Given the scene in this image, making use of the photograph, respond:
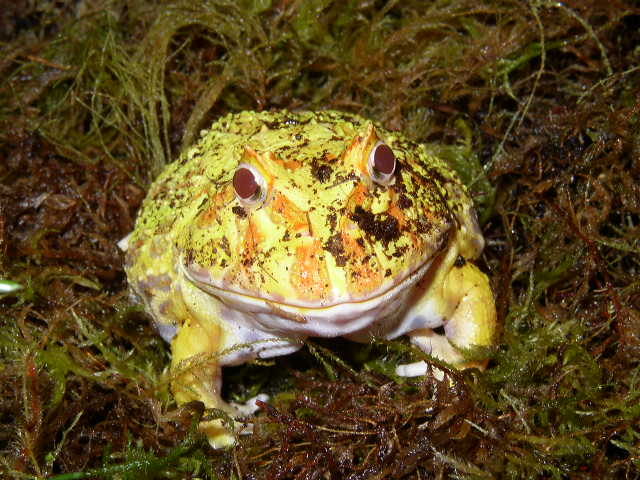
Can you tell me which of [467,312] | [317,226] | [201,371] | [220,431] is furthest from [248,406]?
[317,226]

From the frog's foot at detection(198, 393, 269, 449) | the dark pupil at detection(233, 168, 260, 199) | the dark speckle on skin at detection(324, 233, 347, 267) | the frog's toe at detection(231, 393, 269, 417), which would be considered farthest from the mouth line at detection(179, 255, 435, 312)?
the frog's toe at detection(231, 393, 269, 417)

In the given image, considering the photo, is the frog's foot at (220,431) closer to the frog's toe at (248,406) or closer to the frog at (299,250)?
the frog at (299,250)

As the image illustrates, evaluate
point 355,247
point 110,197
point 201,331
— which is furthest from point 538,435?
point 110,197

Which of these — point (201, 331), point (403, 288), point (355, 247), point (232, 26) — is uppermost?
point (232, 26)

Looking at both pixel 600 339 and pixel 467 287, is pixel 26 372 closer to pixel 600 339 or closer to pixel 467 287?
pixel 467 287

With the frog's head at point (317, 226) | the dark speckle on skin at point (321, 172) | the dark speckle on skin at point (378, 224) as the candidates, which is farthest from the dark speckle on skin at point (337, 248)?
the dark speckle on skin at point (321, 172)

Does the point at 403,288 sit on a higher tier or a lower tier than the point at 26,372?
higher

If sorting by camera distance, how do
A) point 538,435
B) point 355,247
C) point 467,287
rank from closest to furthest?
point 355,247 → point 538,435 → point 467,287
